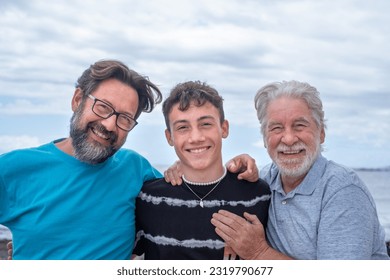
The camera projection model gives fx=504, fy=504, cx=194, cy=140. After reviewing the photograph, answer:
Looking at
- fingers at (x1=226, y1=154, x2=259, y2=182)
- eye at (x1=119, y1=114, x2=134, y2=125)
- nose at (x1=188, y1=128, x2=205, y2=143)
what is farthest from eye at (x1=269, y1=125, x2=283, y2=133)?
eye at (x1=119, y1=114, x2=134, y2=125)

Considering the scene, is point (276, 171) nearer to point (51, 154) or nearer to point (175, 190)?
point (175, 190)

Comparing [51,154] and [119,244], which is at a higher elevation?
[51,154]

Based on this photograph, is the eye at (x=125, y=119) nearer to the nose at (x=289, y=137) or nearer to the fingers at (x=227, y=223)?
the fingers at (x=227, y=223)

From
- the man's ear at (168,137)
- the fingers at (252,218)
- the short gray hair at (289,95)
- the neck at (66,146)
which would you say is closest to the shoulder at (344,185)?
the short gray hair at (289,95)

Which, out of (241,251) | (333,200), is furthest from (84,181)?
(333,200)

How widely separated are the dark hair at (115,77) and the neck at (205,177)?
662 mm

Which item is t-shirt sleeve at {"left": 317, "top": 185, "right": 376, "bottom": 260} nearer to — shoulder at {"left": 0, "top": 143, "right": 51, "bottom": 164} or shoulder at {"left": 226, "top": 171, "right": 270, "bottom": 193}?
shoulder at {"left": 226, "top": 171, "right": 270, "bottom": 193}

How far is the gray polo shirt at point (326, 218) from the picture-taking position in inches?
122

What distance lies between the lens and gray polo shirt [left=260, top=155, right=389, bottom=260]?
3.09 metres

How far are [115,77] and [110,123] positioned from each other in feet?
1.30

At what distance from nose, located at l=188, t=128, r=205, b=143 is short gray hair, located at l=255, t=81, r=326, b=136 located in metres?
0.50

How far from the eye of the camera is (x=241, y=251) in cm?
339
